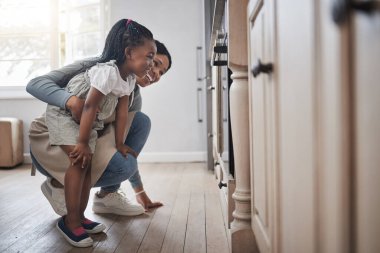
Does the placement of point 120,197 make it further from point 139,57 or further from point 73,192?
point 139,57

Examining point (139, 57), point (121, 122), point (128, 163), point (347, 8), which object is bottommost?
point (128, 163)

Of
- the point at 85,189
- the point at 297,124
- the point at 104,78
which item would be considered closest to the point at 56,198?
the point at 85,189

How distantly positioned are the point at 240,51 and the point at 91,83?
1.75 feet

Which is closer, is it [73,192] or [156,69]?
[73,192]

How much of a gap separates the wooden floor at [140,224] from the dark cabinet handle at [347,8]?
3.19 ft

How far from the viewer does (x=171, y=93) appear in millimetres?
3545

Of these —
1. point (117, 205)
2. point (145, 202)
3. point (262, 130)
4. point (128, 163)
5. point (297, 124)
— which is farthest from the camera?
point (145, 202)

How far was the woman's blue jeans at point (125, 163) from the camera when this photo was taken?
1381 millimetres

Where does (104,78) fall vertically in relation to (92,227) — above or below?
above

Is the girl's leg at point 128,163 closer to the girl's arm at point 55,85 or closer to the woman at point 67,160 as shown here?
the woman at point 67,160

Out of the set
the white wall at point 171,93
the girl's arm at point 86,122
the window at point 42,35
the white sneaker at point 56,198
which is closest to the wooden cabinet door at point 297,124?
the girl's arm at point 86,122

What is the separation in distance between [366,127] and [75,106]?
3.67 feet

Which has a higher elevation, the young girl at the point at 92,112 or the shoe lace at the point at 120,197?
the young girl at the point at 92,112

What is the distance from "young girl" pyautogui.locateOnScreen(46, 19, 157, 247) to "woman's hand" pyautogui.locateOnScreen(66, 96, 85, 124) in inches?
1.0
